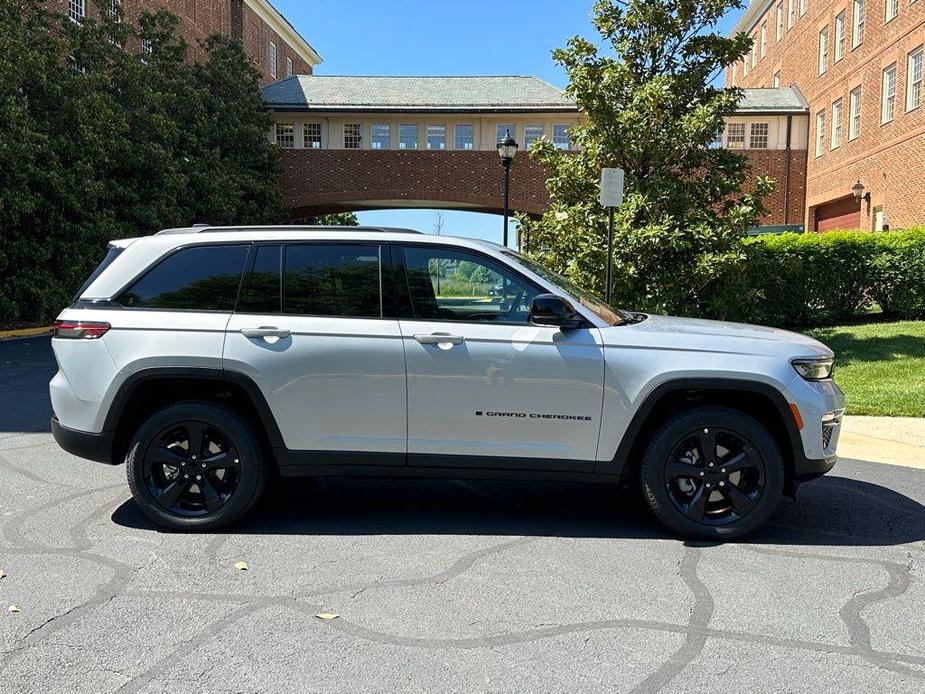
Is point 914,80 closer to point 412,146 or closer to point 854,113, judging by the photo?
point 854,113

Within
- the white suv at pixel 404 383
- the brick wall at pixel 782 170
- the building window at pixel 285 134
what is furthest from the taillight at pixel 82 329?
the brick wall at pixel 782 170

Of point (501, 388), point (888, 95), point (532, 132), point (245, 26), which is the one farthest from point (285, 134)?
point (501, 388)

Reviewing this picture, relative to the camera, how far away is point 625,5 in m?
12.0

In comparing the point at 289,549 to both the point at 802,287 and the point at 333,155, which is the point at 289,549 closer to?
the point at 802,287

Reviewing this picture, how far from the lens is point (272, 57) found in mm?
41562

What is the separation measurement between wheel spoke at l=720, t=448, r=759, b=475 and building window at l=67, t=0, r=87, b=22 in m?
25.1

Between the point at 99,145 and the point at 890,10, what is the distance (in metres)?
23.7

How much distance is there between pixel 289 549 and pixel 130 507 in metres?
1.45

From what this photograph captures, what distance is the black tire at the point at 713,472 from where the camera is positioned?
4340 millimetres

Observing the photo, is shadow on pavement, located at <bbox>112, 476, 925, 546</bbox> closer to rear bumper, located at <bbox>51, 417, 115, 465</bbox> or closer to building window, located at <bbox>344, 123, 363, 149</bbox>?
rear bumper, located at <bbox>51, 417, 115, 465</bbox>

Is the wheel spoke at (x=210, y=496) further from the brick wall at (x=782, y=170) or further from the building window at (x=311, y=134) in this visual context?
the brick wall at (x=782, y=170)

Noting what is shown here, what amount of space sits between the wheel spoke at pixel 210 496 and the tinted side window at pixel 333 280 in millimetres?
1136

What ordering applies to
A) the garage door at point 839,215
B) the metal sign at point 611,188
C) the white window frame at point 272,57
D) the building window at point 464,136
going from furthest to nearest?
1. the white window frame at point 272,57
2. the building window at point 464,136
3. the garage door at point 839,215
4. the metal sign at point 611,188

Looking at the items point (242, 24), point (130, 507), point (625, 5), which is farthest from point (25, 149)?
point (242, 24)
